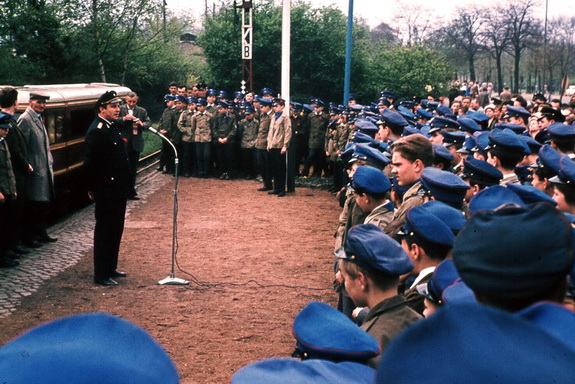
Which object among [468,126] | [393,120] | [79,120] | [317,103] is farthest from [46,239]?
[317,103]

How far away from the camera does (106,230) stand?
26.7 feet

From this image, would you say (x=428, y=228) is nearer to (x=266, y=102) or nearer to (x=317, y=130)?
(x=266, y=102)

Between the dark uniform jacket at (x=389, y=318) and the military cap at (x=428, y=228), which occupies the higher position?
the military cap at (x=428, y=228)

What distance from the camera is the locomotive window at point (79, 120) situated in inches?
477

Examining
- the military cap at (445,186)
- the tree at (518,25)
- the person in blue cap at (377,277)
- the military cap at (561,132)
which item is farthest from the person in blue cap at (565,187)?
the tree at (518,25)

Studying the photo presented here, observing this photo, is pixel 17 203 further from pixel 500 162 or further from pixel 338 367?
pixel 338 367

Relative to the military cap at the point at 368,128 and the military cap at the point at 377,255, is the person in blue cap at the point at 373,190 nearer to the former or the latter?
the military cap at the point at 377,255

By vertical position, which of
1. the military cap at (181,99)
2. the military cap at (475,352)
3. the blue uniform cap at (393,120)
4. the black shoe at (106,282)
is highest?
the military cap at (181,99)

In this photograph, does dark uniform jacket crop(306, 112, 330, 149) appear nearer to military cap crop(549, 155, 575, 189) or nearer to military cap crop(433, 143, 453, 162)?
military cap crop(433, 143, 453, 162)

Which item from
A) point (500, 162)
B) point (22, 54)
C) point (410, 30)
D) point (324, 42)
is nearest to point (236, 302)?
point (500, 162)

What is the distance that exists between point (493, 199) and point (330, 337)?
2.18 m

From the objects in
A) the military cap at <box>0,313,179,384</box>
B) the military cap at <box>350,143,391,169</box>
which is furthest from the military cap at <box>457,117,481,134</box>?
the military cap at <box>0,313,179,384</box>

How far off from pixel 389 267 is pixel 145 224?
30.1ft

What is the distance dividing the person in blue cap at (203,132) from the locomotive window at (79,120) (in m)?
4.96
